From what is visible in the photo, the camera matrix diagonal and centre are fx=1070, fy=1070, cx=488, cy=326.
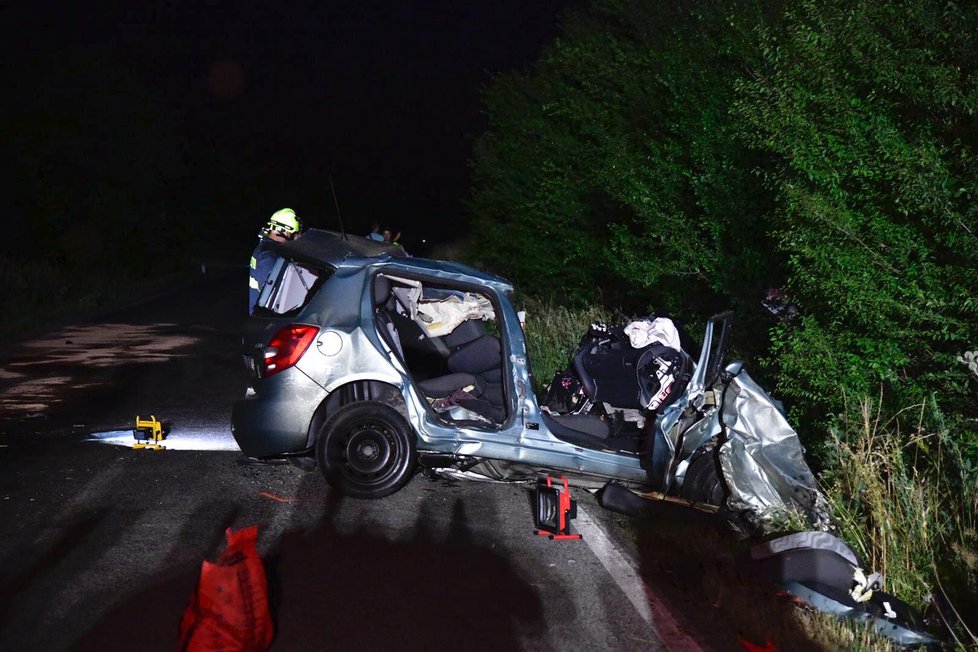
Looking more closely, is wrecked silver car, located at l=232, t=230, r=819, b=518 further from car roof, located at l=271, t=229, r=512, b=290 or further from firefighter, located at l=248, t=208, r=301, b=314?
firefighter, located at l=248, t=208, r=301, b=314

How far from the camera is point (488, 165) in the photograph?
24500mm

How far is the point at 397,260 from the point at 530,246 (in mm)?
11713

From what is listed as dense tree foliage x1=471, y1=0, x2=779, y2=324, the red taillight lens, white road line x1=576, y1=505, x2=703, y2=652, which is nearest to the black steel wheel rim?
the red taillight lens

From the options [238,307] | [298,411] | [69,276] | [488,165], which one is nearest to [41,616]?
[298,411]

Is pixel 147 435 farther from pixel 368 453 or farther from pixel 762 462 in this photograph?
pixel 762 462

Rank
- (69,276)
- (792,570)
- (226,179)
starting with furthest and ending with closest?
(226,179)
(69,276)
(792,570)

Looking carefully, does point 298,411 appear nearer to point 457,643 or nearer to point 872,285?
point 457,643

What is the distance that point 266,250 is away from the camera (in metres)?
8.66

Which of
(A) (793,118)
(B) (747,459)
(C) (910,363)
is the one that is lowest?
(B) (747,459)

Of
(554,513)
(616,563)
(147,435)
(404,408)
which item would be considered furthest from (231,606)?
(147,435)

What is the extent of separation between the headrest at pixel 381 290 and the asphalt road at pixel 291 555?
4.77 ft

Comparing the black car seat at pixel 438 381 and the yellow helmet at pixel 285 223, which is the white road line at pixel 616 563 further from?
the yellow helmet at pixel 285 223

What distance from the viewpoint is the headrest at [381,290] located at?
7.83m

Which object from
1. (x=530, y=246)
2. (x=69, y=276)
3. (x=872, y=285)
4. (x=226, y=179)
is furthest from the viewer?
(x=226, y=179)
